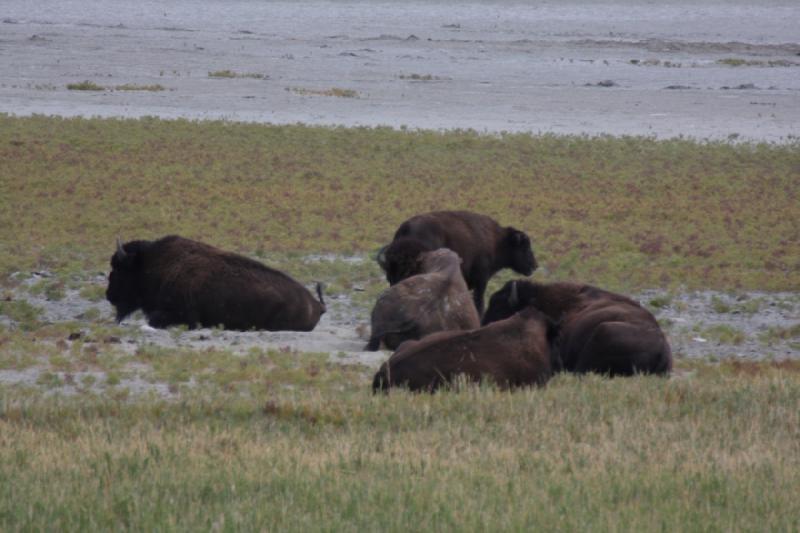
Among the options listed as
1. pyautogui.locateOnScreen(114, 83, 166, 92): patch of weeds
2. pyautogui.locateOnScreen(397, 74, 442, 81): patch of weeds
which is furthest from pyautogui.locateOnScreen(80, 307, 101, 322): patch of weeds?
pyautogui.locateOnScreen(397, 74, 442, 81): patch of weeds

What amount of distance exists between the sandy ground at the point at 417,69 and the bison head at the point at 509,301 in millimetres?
26099

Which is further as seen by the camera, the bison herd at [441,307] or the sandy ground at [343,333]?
the sandy ground at [343,333]

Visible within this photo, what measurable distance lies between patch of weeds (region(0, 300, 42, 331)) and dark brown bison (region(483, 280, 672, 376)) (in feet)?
17.7

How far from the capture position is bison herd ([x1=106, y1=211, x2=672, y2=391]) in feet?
34.0

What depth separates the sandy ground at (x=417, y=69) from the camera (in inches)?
A: 1650

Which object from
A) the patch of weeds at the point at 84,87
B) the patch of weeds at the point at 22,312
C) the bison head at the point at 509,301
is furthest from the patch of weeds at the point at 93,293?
the patch of weeds at the point at 84,87

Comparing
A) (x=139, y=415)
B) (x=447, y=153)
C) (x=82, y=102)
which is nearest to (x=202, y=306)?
(x=139, y=415)

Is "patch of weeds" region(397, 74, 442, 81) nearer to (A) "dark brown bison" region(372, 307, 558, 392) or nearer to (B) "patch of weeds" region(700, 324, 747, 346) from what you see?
(B) "patch of weeds" region(700, 324, 747, 346)

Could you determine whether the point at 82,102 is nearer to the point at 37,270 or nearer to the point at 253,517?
the point at 37,270

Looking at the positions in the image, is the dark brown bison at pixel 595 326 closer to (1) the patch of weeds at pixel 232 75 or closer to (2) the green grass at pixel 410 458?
(2) the green grass at pixel 410 458

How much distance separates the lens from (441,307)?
522 inches

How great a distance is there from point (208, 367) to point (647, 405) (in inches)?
158

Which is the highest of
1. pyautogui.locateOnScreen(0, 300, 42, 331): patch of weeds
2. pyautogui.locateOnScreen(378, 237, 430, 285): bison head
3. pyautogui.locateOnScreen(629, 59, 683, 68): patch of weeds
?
pyautogui.locateOnScreen(378, 237, 430, 285): bison head

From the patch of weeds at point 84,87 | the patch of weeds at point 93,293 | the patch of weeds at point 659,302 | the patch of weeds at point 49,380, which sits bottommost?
the patch of weeds at point 84,87
